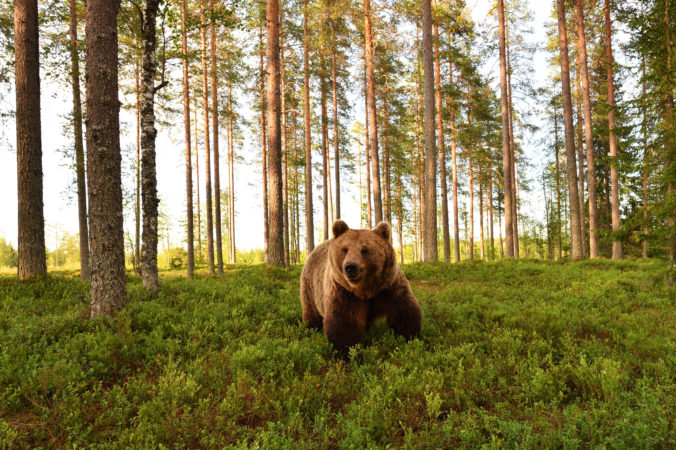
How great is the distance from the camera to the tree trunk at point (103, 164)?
5551 mm

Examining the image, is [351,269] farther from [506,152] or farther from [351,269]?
[506,152]

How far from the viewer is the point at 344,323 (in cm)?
474

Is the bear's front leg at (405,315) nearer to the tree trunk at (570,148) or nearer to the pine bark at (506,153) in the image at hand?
the pine bark at (506,153)

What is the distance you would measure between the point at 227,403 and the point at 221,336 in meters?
1.93

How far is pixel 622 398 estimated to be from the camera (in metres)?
3.36

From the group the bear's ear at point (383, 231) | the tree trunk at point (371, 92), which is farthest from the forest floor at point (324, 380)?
the tree trunk at point (371, 92)

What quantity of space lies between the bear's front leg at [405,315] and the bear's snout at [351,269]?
3.67 ft

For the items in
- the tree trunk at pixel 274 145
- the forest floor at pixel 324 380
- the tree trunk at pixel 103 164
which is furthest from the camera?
the tree trunk at pixel 274 145

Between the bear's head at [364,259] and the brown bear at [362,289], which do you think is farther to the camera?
the brown bear at [362,289]

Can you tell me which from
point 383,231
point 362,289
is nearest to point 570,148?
point 383,231

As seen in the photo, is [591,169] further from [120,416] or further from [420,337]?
[120,416]

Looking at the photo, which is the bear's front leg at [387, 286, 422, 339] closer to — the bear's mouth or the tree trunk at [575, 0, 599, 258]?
the bear's mouth

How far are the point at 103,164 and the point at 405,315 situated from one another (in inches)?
215

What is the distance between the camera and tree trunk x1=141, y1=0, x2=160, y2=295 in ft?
23.6
